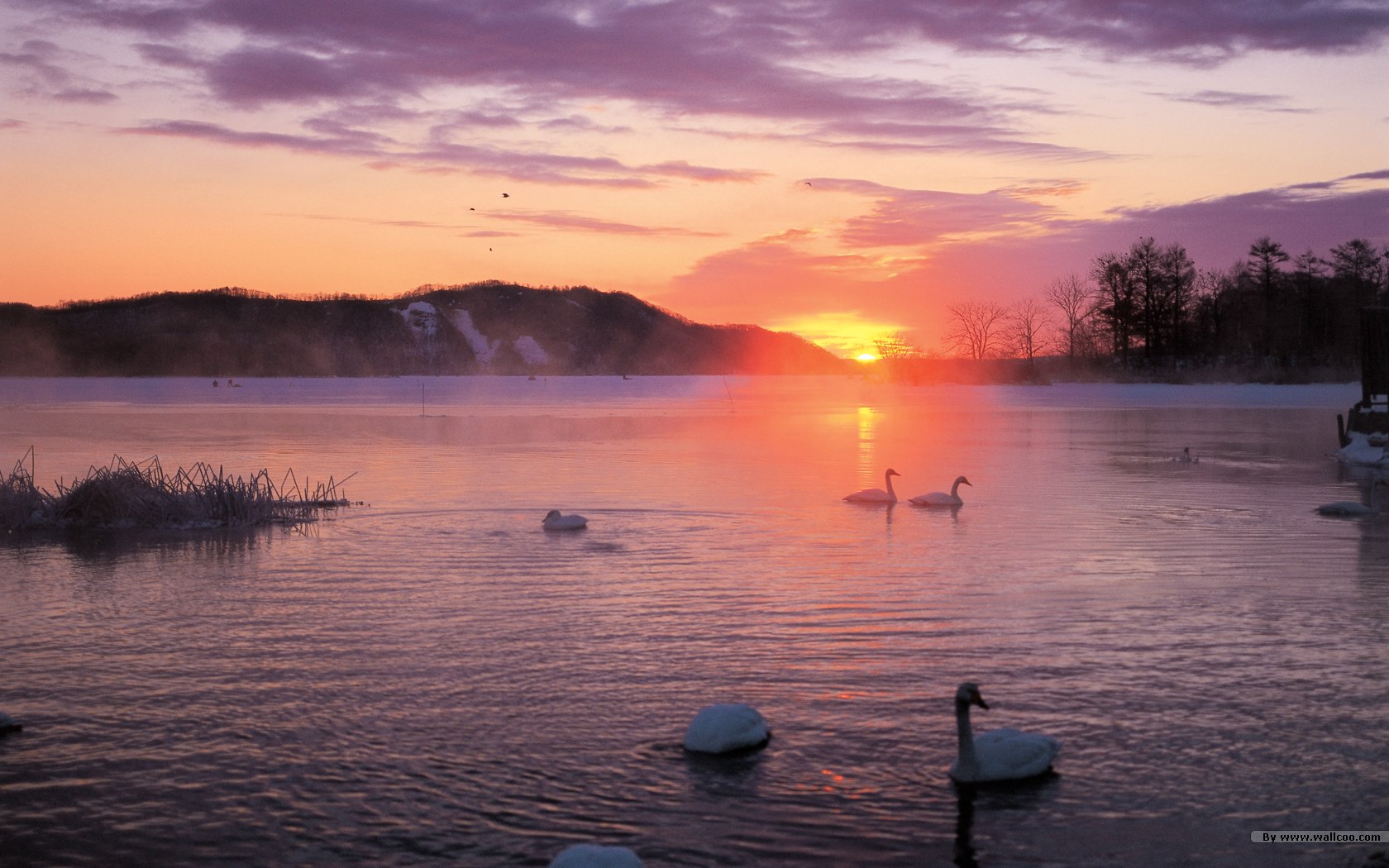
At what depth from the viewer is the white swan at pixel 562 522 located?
18.0 metres

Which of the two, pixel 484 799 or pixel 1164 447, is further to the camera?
pixel 1164 447

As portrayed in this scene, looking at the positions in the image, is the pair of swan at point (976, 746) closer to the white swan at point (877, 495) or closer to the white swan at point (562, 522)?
the white swan at point (562, 522)

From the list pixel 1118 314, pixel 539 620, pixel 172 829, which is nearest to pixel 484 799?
pixel 172 829

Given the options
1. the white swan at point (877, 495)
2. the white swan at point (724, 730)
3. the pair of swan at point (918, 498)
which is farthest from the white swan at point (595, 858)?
the white swan at point (877, 495)

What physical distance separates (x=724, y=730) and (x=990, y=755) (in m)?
1.67

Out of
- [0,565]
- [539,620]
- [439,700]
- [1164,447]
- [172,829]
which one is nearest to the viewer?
[172,829]

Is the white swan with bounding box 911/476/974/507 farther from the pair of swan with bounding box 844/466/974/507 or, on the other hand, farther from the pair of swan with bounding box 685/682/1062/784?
the pair of swan with bounding box 685/682/1062/784

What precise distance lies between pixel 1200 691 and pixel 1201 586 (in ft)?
15.1

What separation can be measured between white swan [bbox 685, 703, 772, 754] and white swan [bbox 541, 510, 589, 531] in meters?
10.1

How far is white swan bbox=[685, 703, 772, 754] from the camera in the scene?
25.9 ft

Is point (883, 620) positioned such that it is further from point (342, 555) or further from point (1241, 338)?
point (1241, 338)

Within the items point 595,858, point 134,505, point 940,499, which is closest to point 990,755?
point 595,858

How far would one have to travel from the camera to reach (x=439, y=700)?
9281mm

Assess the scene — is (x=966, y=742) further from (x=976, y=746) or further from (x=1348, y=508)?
(x=1348, y=508)
